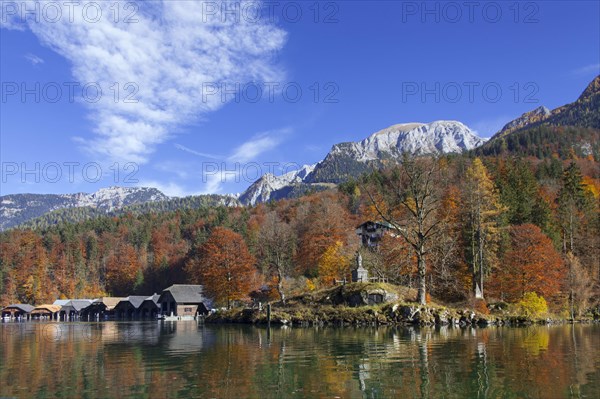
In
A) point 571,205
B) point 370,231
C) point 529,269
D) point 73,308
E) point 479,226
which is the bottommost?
point 73,308

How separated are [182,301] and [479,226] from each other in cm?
6447

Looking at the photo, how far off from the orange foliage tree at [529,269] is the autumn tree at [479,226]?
2.00 m

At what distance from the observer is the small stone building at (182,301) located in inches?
3836

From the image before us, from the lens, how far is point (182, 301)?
97250mm

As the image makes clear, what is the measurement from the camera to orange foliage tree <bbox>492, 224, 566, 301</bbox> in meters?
51.9

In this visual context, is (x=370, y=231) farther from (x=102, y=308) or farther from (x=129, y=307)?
(x=102, y=308)

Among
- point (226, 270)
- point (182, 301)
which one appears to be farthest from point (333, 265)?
point (182, 301)

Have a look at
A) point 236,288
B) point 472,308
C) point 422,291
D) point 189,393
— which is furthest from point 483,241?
point 189,393

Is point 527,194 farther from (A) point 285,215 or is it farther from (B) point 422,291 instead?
(A) point 285,215

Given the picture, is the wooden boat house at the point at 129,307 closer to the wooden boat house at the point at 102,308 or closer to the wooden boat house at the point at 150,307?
the wooden boat house at the point at 150,307

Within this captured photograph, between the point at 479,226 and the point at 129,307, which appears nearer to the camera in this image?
the point at 479,226

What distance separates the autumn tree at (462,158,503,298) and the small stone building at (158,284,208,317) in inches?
2342

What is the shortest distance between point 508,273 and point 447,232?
8.61m

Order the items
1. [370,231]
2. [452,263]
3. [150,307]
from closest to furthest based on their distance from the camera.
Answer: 1. [452,263]
2. [370,231]
3. [150,307]
